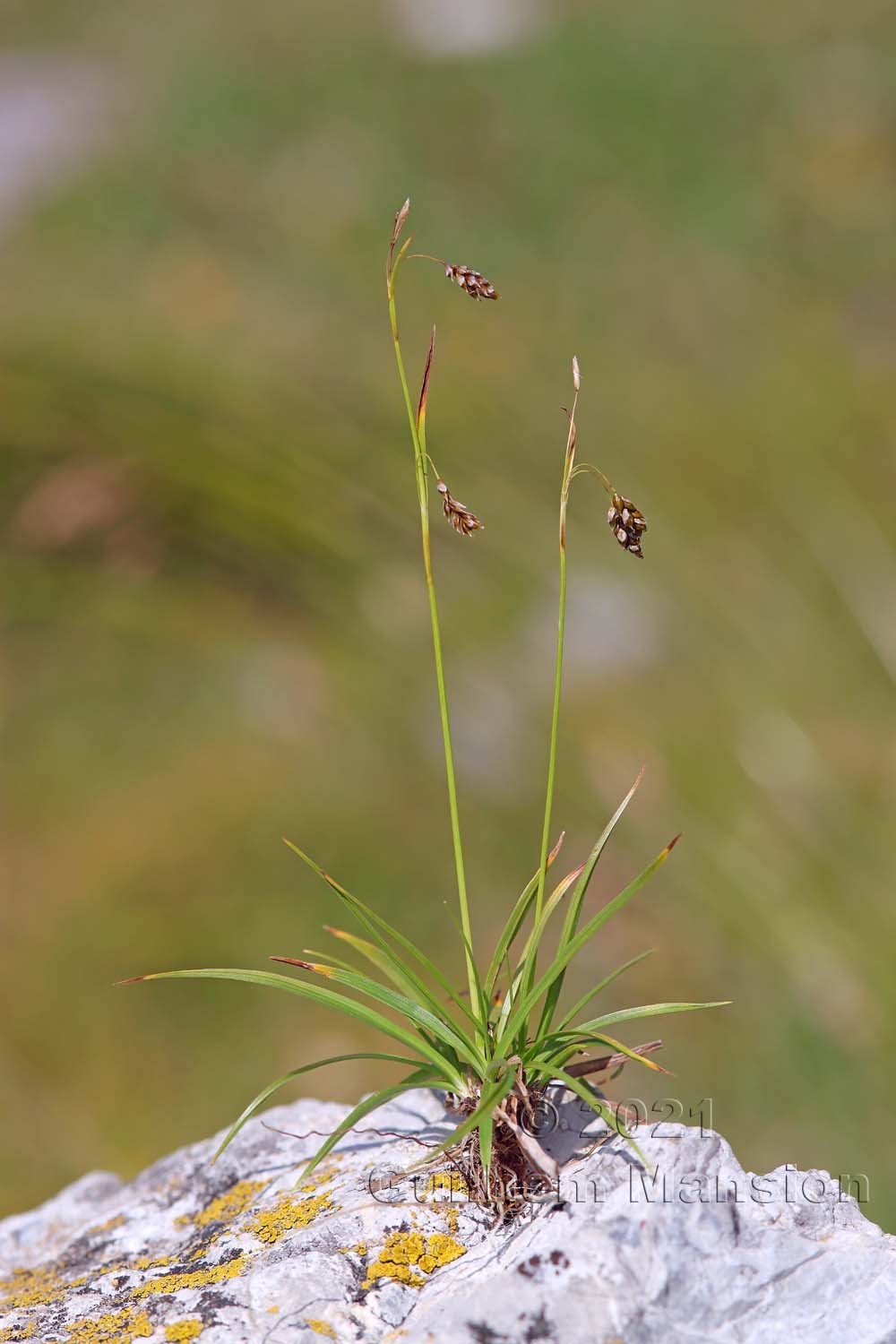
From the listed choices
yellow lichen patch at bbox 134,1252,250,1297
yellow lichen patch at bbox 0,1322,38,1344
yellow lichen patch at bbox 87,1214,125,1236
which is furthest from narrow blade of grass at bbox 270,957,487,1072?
yellow lichen patch at bbox 87,1214,125,1236

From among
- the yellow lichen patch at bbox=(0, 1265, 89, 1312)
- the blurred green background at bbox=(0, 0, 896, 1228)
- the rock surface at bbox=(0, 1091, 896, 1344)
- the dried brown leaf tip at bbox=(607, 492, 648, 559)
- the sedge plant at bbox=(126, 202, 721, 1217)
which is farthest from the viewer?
the blurred green background at bbox=(0, 0, 896, 1228)

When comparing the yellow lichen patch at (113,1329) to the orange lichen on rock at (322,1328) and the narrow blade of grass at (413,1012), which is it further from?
the narrow blade of grass at (413,1012)

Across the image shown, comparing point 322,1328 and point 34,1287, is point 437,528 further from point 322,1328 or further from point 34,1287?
point 322,1328

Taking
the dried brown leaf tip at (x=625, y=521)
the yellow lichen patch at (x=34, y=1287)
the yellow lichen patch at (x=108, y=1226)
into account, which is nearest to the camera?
the dried brown leaf tip at (x=625, y=521)

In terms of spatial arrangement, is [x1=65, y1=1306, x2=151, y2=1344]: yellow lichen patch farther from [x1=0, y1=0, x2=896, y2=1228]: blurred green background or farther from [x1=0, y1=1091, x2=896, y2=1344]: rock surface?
[x1=0, y1=0, x2=896, y2=1228]: blurred green background

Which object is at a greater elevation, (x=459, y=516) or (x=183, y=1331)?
(x=459, y=516)

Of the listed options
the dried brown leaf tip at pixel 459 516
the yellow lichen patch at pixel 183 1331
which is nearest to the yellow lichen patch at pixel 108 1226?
the yellow lichen patch at pixel 183 1331

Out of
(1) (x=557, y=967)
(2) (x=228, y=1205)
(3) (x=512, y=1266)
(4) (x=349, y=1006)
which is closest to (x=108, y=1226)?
(2) (x=228, y=1205)
